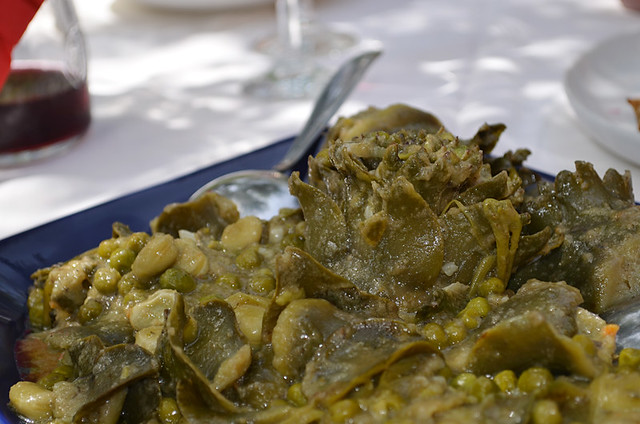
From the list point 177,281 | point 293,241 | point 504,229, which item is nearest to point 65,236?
point 177,281

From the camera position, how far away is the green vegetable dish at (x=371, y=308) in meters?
1.10

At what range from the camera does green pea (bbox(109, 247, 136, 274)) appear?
5.10 ft

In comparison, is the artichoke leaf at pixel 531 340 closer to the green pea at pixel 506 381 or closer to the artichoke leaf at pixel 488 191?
the green pea at pixel 506 381

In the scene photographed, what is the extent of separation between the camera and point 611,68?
2686mm

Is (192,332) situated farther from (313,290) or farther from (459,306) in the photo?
(459,306)

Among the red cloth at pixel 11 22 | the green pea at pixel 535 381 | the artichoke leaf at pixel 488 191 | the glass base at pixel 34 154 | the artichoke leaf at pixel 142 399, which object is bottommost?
the glass base at pixel 34 154

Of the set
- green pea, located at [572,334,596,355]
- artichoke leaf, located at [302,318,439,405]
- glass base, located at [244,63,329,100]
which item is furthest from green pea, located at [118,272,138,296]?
glass base, located at [244,63,329,100]

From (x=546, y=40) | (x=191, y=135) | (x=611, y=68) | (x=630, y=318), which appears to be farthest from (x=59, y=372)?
(x=546, y=40)

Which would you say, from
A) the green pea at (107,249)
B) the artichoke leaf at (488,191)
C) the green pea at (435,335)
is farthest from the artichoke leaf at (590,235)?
the green pea at (107,249)

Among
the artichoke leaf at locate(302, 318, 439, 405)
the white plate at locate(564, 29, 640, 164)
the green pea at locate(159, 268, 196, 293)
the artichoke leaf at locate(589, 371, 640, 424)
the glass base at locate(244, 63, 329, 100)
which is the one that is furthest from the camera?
the glass base at locate(244, 63, 329, 100)

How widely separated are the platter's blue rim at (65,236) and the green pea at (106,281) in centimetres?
20

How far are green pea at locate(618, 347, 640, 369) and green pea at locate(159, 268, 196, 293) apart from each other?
0.80 meters

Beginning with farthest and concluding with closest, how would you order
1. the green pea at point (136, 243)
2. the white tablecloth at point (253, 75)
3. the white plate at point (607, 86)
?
the white tablecloth at point (253, 75), the white plate at point (607, 86), the green pea at point (136, 243)

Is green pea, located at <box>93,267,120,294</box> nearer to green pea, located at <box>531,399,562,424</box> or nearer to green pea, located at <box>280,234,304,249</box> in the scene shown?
green pea, located at <box>280,234,304,249</box>
